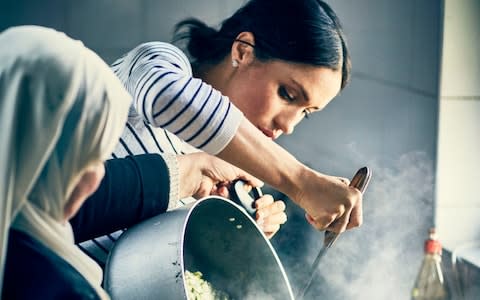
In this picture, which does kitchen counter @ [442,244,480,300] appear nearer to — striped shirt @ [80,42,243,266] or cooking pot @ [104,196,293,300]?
cooking pot @ [104,196,293,300]

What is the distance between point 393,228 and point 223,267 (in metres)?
0.67

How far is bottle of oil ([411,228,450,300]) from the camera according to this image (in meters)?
1.59

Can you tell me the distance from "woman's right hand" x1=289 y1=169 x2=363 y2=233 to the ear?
412 millimetres

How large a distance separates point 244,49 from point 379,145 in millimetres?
501

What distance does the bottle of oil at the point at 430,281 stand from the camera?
1.59 metres

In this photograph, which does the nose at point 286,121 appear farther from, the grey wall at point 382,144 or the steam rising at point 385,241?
the steam rising at point 385,241

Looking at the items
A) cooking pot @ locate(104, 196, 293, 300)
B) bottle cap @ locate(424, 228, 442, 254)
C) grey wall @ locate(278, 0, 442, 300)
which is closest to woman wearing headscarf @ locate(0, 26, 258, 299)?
cooking pot @ locate(104, 196, 293, 300)

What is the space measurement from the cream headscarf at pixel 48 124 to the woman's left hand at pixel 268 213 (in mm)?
576

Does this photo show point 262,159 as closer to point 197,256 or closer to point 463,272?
point 197,256

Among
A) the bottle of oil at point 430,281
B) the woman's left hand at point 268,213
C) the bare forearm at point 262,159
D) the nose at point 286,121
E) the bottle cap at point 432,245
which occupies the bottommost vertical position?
the bottle of oil at point 430,281

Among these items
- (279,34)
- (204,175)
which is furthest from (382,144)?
(204,175)

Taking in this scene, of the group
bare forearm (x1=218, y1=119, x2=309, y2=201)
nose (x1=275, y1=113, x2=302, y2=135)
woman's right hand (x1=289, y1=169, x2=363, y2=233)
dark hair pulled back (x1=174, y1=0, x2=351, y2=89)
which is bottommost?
nose (x1=275, y1=113, x2=302, y2=135)

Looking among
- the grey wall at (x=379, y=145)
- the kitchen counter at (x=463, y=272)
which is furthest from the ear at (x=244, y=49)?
the kitchen counter at (x=463, y=272)

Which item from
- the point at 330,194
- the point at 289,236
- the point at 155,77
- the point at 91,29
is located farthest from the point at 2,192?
the point at 289,236
